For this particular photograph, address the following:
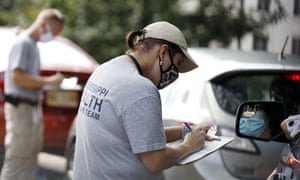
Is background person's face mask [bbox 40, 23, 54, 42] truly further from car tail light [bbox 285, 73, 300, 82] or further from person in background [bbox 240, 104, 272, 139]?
person in background [bbox 240, 104, 272, 139]

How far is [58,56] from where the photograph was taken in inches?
396

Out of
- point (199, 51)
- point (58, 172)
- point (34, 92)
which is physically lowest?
point (58, 172)

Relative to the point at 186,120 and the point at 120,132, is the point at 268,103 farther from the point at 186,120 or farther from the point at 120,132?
the point at 186,120

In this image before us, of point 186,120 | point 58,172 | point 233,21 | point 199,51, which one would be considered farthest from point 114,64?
point 233,21

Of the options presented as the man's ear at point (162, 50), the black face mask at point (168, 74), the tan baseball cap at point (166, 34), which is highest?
the tan baseball cap at point (166, 34)

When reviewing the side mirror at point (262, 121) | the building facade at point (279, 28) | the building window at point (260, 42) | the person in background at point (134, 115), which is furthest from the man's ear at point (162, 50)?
the building window at point (260, 42)

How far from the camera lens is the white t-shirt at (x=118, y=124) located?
358cm

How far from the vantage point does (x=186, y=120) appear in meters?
5.69

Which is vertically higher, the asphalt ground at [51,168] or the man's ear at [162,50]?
the man's ear at [162,50]

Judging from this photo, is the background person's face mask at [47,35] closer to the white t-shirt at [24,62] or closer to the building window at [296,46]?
the white t-shirt at [24,62]

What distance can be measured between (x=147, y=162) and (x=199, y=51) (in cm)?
282

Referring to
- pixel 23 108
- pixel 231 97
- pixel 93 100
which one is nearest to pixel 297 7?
pixel 23 108

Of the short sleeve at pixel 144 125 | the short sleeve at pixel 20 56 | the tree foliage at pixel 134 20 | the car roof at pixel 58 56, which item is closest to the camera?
the short sleeve at pixel 144 125

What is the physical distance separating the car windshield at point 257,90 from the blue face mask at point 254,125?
3.63 feet
